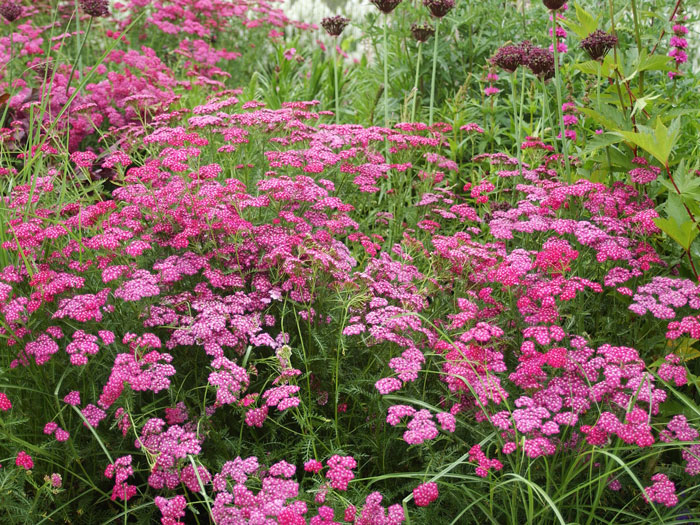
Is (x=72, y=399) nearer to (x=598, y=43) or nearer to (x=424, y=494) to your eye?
(x=424, y=494)

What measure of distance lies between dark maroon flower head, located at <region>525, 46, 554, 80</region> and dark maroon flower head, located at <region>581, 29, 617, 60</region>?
0.27 meters

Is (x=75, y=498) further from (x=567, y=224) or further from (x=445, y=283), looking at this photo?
(x=567, y=224)

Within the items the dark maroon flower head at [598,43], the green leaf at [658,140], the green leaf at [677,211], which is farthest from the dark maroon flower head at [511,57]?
the green leaf at [677,211]

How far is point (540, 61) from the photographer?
2.99m

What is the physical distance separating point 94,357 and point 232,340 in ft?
1.62

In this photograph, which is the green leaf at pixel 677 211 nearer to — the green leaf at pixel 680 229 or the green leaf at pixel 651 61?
the green leaf at pixel 680 229

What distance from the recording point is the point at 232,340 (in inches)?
83.7

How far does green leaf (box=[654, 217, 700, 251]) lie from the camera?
2272mm

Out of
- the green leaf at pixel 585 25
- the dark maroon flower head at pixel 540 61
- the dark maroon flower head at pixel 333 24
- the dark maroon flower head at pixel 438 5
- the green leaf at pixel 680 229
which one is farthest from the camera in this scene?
the dark maroon flower head at pixel 333 24

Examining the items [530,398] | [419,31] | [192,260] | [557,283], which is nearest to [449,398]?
[530,398]

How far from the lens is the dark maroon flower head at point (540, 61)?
9.77ft

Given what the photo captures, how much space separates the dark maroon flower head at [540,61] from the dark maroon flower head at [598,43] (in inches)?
10.5

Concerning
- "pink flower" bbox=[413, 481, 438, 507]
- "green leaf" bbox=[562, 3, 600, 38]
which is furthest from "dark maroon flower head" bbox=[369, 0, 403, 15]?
"pink flower" bbox=[413, 481, 438, 507]

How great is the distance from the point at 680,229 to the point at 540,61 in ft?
3.50
